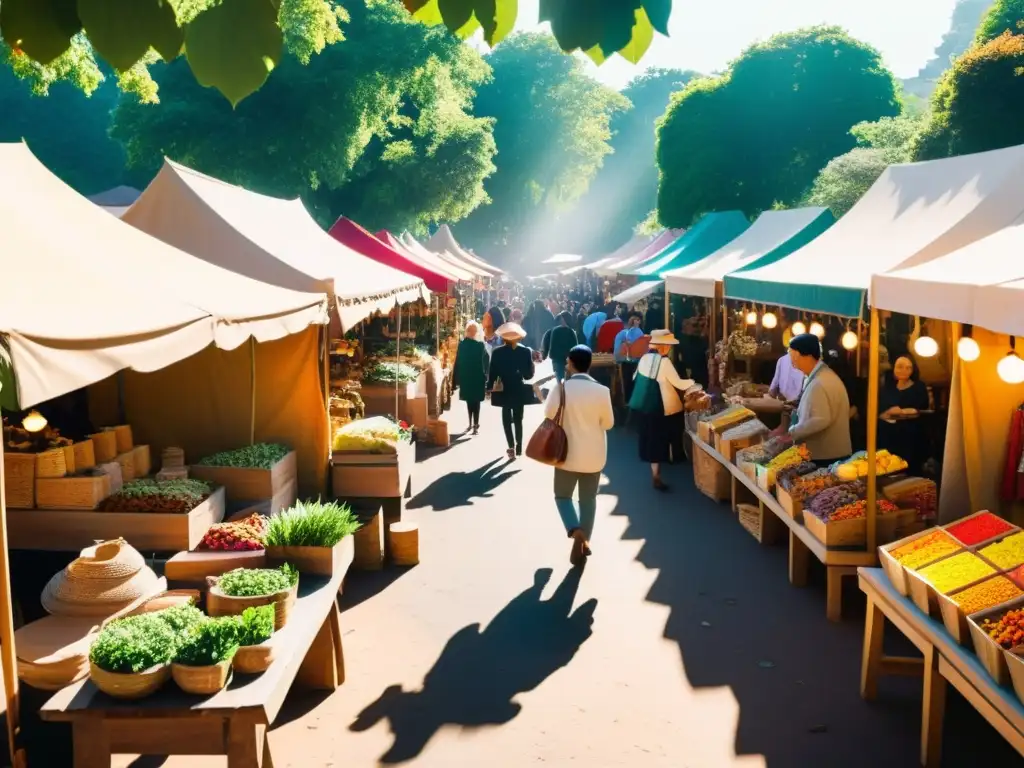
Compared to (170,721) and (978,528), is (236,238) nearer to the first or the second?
(170,721)

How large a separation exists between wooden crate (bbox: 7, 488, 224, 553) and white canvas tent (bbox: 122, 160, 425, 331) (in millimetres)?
2503

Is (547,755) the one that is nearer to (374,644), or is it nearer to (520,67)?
(374,644)

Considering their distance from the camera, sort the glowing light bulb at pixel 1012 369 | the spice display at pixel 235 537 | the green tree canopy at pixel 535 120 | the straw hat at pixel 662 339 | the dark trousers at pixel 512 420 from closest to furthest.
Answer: the glowing light bulb at pixel 1012 369
the spice display at pixel 235 537
the straw hat at pixel 662 339
the dark trousers at pixel 512 420
the green tree canopy at pixel 535 120

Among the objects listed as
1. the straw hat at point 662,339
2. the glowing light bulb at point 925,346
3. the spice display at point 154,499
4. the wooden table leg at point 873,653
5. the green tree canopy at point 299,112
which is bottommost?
the wooden table leg at point 873,653

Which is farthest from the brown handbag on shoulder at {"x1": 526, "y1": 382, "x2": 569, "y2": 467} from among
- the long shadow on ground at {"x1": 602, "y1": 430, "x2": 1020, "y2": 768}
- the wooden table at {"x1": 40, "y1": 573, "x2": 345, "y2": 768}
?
the wooden table at {"x1": 40, "y1": 573, "x2": 345, "y2": 768}

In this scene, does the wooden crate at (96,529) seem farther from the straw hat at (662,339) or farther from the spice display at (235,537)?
the straw hat at (662,339)

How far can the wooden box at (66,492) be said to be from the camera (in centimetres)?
666

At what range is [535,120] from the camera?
178ft

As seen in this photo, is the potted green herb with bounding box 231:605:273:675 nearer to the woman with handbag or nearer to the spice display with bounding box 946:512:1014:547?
the spice display with bounding box 946:512:1014:547

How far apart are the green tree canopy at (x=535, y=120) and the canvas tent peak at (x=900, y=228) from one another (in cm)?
4516

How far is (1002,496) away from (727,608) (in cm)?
210

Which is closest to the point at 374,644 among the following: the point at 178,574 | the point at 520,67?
the point at 178,574

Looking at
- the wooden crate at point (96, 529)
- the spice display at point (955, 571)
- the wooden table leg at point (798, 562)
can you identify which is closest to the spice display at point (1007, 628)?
the spice display at point (955, 571)

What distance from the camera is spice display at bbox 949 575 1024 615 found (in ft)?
15.8
